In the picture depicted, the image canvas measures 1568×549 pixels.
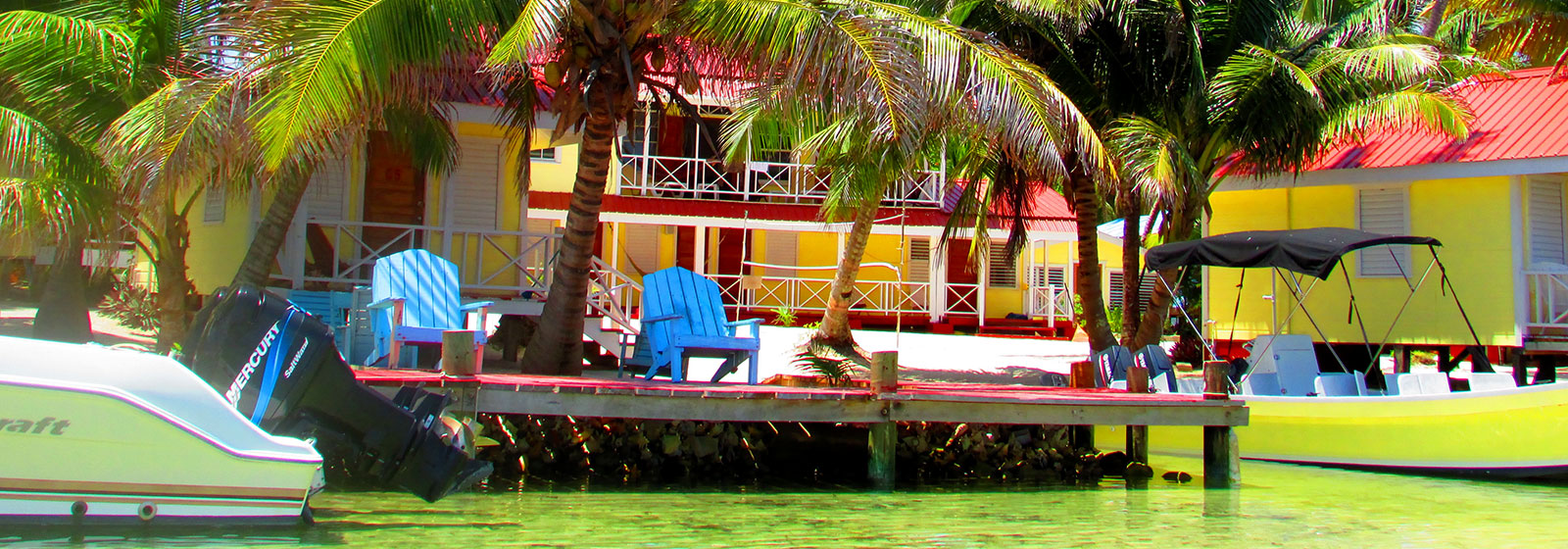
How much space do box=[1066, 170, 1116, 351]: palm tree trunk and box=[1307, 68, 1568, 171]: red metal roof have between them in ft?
12.1

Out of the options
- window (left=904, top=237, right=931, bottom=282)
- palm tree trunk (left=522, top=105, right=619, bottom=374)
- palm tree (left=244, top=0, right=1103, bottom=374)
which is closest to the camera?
palm tree (left=244, top=0, right=1103, bottom=374)

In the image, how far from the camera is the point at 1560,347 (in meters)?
15.4

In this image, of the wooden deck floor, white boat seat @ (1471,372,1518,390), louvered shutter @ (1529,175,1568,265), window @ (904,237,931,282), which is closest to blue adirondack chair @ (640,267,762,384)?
the wooden deck floor

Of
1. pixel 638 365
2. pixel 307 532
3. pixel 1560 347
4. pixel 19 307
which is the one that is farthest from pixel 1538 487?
pixel 19 307

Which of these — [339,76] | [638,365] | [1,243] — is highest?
[339,76]

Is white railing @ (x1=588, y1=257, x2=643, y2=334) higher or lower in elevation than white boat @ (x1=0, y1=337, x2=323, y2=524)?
higher

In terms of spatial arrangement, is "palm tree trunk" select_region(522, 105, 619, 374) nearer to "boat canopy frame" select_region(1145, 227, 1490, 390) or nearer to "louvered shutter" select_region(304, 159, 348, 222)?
"louvered shutter" select_region(304, 159, 348, 222)

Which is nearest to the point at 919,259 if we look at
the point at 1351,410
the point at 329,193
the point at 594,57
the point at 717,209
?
the point at 717,209

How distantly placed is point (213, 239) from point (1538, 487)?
547 inches

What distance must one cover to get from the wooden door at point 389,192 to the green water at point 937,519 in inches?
273

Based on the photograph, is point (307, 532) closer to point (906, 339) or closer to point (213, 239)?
point (213, 239)

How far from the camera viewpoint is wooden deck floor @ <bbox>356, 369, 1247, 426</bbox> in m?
8.91

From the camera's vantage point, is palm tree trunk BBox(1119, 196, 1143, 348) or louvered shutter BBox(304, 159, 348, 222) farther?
palm tree trunk BBox(1119, 196, 1143, 348)

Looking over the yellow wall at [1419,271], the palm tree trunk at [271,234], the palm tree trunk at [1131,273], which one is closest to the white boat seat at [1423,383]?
the yellow wall at [1419,271]
